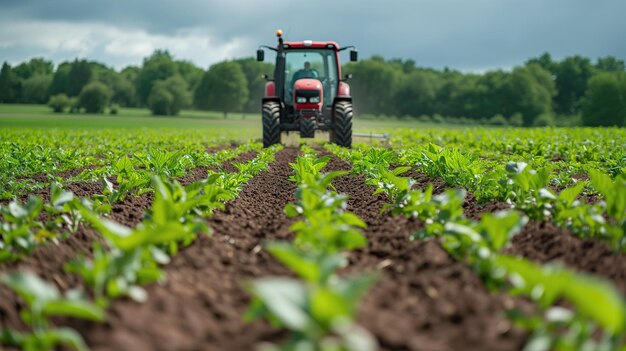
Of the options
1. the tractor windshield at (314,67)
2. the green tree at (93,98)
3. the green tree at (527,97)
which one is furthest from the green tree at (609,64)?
the tractor windshield at (314,67)

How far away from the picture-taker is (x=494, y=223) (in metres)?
2.89

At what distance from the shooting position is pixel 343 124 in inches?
567

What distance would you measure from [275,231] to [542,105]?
80.8 m

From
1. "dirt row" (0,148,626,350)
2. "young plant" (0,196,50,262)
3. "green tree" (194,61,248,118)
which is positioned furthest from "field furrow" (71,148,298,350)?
"green tree" (194,61,248,118)

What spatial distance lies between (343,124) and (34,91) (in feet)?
257

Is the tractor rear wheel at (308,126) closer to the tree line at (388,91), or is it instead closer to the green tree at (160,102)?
the tree line at (388,91)

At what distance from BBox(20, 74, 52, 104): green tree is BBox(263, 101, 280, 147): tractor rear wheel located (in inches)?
3023

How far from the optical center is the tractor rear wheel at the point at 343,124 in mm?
14383

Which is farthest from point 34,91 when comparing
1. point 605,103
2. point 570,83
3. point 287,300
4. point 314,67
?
point 287,300

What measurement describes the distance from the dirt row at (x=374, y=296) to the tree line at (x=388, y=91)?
69440mm

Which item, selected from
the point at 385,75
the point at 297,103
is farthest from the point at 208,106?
the point at 297,103

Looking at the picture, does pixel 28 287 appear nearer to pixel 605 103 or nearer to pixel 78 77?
pixel 605 103

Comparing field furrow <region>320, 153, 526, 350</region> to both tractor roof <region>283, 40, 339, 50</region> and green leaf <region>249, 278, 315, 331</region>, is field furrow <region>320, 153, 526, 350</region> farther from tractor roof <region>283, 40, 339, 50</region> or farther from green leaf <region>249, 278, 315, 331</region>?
tractor roof <region>283, 40, 339, 50</region>

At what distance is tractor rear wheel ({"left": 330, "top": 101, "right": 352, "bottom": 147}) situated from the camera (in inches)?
566
